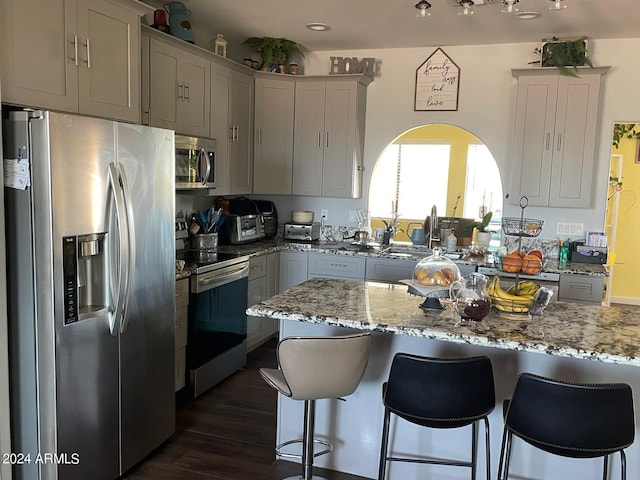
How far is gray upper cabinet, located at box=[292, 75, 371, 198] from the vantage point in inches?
202

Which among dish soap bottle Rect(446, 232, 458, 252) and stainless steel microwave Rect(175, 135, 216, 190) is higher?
stainless steel microwave Rect(175, 135, 216, 190)

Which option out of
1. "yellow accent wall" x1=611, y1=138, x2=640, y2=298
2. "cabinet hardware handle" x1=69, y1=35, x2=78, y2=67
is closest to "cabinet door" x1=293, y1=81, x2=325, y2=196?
"cabinet hardware handle" x1=69, y1=35, x2=78, y2=67

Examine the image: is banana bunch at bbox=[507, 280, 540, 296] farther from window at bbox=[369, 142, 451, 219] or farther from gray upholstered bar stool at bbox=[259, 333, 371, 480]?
window at bbox=[369, 142, 451, 219]

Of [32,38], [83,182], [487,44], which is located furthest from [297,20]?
[83,182]

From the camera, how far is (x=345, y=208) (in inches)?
217

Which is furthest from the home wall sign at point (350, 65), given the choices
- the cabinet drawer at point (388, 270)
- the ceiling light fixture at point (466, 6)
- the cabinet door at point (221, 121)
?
the ceiling light fixture at point (466, 6)

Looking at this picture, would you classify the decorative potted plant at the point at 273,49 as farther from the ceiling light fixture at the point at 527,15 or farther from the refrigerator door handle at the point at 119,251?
the refrigerator door handle at the point at 119,251

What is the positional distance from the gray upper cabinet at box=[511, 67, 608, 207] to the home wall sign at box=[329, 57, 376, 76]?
1.31 m

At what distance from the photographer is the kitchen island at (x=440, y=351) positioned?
2197mm

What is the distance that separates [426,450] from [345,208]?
3.14 metres

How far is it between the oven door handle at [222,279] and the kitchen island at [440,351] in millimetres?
1017

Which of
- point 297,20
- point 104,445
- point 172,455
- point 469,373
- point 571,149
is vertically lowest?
point 172,455

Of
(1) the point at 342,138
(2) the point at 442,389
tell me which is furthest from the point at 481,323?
(1) the point at 342,138

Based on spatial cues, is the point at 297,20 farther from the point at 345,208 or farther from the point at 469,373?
the point at 469,373
